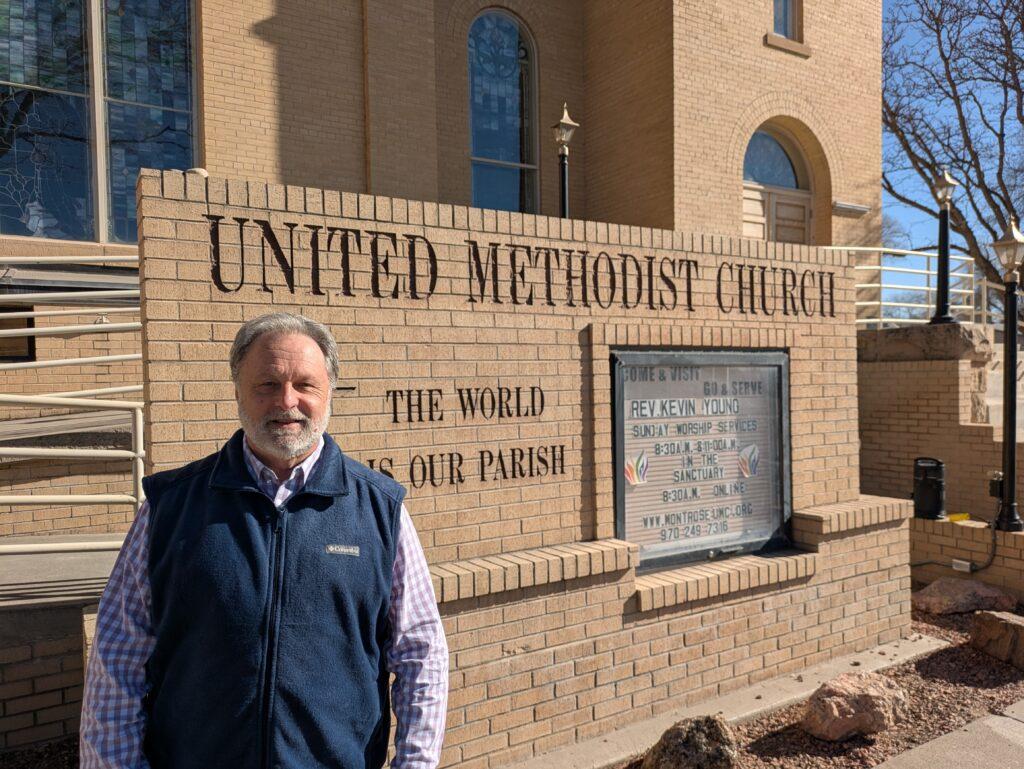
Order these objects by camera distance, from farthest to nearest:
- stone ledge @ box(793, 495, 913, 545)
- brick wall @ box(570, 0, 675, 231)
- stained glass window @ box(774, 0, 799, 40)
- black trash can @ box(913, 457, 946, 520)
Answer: stained glass window @ box(774, 0, 799, 40) < brick wall @ box(570, 0, 675, 231) < black trash can @ box(913, 457, 946, 520) < stone ledge @ box(793, 495, 913, 545)

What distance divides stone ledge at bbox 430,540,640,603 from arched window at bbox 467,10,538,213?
276 inches

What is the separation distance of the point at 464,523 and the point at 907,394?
6.98 metres

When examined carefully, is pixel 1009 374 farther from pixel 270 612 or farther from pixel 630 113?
pixel 270 612

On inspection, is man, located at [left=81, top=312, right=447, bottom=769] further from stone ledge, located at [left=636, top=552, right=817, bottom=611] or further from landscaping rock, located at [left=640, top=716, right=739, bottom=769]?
stone ledge, located at [left=636, top=552, right=817, bottom=611]

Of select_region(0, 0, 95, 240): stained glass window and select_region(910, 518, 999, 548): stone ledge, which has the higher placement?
select_region(0, 0, 95, 240): stained glass window

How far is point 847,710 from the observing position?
13.5 ft

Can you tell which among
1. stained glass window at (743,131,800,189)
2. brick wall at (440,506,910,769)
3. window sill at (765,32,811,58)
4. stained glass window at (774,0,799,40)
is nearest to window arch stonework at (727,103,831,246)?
stained glass window at (743,131,800,189)

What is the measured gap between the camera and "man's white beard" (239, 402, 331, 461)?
6.26ft

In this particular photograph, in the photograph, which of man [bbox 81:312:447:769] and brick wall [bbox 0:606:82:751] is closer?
man [bbox 81:312:447:769]

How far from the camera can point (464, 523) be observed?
12.9 ft

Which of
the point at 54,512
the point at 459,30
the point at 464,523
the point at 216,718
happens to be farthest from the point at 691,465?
the point at 459,30

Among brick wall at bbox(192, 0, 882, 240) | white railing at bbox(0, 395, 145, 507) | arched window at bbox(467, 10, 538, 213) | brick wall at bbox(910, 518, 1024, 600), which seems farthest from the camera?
arched window at bbox(467, 10, 538, 213)

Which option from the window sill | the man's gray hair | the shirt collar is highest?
the window sill

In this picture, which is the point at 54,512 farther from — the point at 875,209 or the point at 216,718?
the point at 875,209
